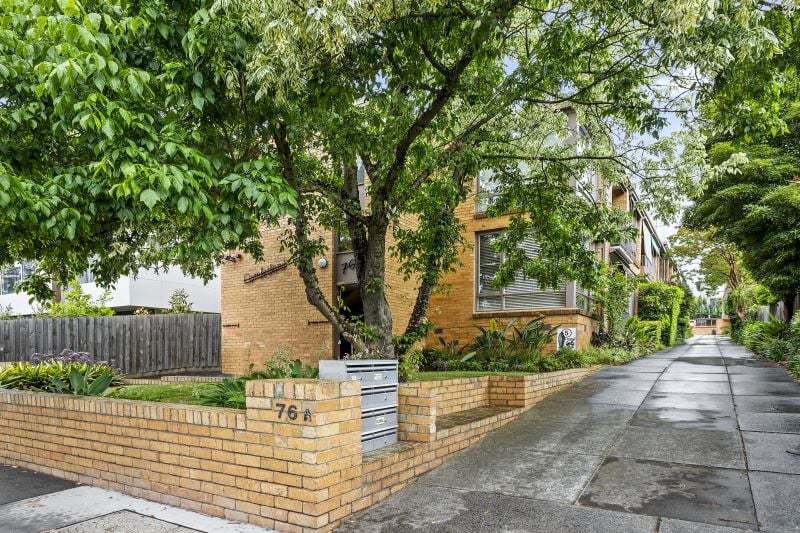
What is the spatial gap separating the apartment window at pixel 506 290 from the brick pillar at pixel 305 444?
7.87 metres

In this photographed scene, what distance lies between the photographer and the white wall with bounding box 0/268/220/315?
19641 millimetres

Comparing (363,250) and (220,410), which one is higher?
(363,250)

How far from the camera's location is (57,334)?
14.8 meters

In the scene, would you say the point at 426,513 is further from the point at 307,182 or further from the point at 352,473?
the point at 307,182

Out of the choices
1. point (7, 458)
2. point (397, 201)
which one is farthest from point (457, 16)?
point (7, 458)

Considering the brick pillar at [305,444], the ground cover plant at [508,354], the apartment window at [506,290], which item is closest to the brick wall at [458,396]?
the ground cover plant at [508,354]

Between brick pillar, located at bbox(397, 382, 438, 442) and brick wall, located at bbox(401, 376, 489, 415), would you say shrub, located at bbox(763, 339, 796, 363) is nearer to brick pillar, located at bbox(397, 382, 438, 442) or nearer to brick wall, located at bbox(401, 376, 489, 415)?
brick wall, located at bbox(401, 376, 489, 415)

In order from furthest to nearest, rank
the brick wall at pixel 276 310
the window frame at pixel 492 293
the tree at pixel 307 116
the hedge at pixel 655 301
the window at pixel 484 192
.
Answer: the hedge at pixel 655 301 → the brick wall at pixel 276 310 → the window frame at pixel 492 293 → the window at pixel 484 192 → the tree at pixel 307 116

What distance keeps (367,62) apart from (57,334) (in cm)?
1351

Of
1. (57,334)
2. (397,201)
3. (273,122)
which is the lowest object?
(57,334)

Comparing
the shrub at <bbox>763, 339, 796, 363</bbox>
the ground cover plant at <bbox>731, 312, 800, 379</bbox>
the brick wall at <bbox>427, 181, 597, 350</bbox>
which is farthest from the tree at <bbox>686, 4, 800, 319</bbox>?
the brick wall at <bbox>427, 181, 597, 350</bbox>

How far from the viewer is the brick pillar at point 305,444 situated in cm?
378

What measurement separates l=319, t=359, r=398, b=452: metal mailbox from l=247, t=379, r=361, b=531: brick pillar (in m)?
0.49

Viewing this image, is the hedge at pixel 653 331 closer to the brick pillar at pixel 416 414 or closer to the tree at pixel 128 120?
the brick pillar at pixel 416 414
